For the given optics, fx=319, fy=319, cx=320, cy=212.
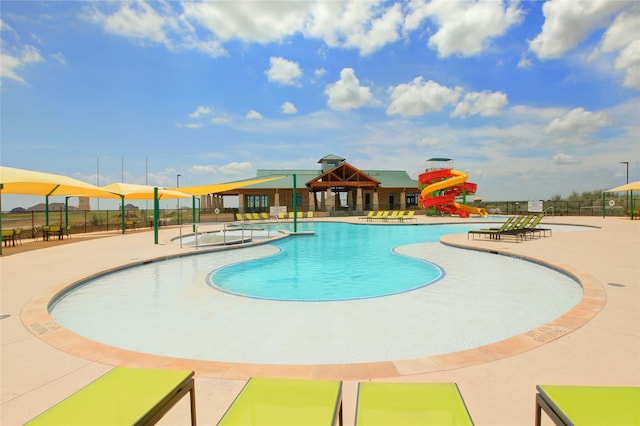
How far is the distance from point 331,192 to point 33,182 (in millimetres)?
26753

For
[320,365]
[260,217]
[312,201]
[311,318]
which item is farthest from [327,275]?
[312,201]

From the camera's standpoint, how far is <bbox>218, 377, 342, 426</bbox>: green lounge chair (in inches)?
59.8

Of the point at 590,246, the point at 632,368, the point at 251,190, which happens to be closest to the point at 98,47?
the point at 632,368

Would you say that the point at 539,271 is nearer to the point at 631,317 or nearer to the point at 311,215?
the point at 631,317

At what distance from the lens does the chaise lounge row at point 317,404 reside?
1515 mm

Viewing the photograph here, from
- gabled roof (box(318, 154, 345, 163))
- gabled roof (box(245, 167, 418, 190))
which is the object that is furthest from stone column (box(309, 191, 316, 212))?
gabled roof (box(318, 154, 345, 163))

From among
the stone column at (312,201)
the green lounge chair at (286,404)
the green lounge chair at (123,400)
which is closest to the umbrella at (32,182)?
the green lounge chair at (123,400)

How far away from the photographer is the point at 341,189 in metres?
39.2

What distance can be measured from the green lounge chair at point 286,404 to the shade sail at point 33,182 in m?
13.3

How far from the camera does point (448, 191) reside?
32531 mm

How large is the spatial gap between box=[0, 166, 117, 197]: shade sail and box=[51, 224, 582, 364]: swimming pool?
22.3 ft

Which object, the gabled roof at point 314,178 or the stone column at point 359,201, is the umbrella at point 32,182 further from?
the stone column at point 359,201

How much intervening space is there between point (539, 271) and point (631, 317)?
3828 millimetres

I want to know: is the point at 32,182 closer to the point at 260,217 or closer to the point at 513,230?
the point at 513,230
